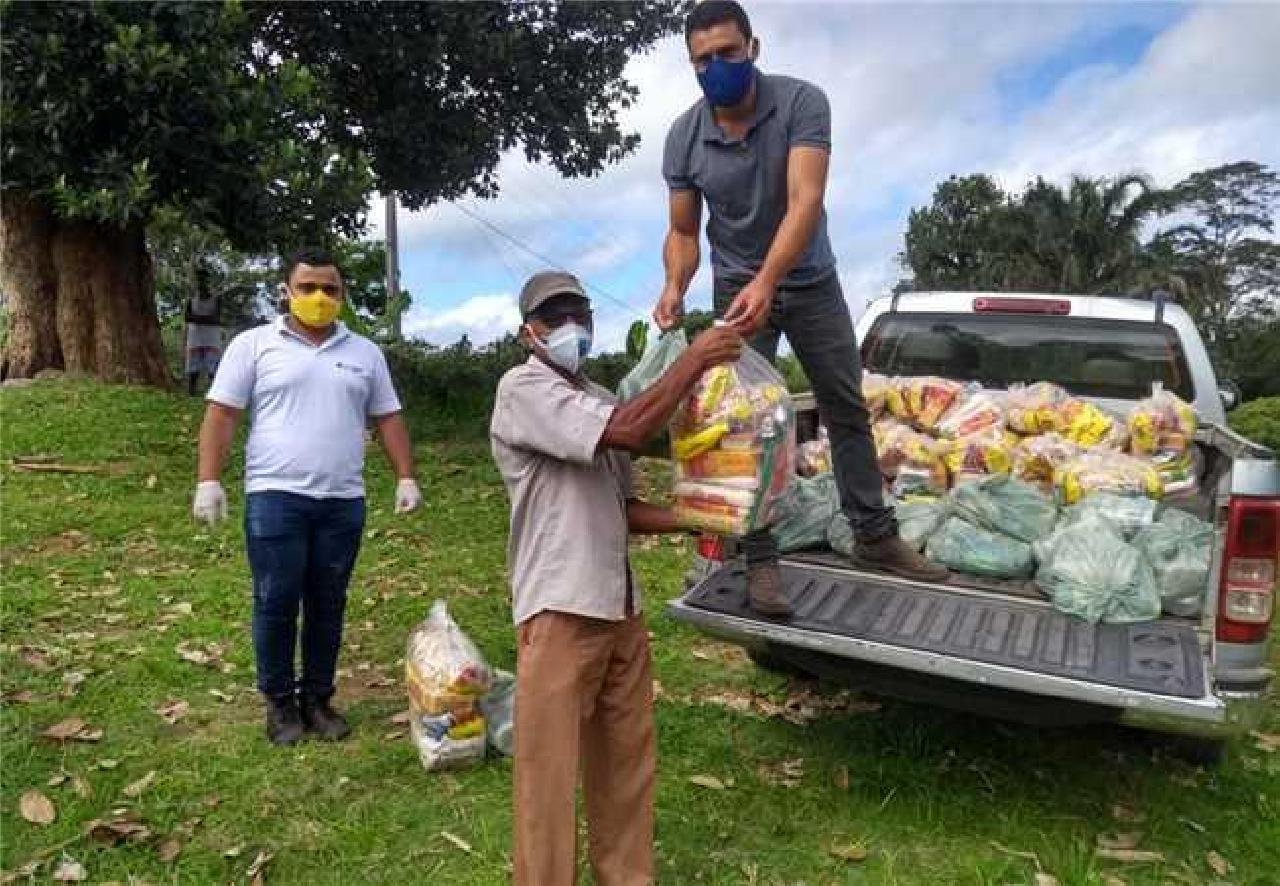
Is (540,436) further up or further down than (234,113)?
further down

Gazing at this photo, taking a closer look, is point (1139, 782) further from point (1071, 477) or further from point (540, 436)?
point (540, 436)

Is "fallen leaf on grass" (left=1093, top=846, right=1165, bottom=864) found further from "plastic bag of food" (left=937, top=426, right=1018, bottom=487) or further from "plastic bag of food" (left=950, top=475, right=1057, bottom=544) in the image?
"plastic bag of food" (left=937, top=426, right=1018, bottom=487)

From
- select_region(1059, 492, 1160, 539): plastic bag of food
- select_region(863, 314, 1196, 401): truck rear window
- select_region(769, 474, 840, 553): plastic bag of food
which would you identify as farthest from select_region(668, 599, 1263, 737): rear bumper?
select_region(863, 314, 1196, 401): truck rear window

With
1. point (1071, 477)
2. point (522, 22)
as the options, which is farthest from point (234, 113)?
point (1071, 477)

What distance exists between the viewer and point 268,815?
11.6ft

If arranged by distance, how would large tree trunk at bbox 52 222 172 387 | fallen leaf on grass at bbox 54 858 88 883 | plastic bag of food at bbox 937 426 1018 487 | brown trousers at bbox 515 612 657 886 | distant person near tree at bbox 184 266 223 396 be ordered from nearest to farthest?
brown trousers at bbox 515 612 657 886
fallen leaf on grass at bbox 54 858 88 883
plastic bag of food at bbox 937 426 1018 487
large tree trunk at bbox 52 222 172 387
distant person near tree at bbox 184 266 223 396

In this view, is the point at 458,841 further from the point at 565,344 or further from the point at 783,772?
the point at 565,344

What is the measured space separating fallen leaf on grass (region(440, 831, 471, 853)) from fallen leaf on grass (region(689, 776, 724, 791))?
835 millimetres

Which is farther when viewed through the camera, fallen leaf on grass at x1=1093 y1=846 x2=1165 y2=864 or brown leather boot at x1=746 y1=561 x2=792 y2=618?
brown leather boot at x1=746 y1=561 x2=792 y2=618

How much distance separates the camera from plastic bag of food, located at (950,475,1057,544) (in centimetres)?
409

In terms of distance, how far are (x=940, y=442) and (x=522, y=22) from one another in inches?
310

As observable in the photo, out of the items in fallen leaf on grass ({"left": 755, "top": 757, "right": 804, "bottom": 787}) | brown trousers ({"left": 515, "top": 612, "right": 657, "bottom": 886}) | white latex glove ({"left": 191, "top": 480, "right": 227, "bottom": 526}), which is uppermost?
white latex glove ({"left": 191, "top": 480, "right": 227, "bottom": 526})

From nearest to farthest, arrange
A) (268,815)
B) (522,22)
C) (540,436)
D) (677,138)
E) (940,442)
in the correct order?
(540,436), (268,815), (677,138), (940,442), (522,22)

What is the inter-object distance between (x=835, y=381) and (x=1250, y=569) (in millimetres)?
1404
